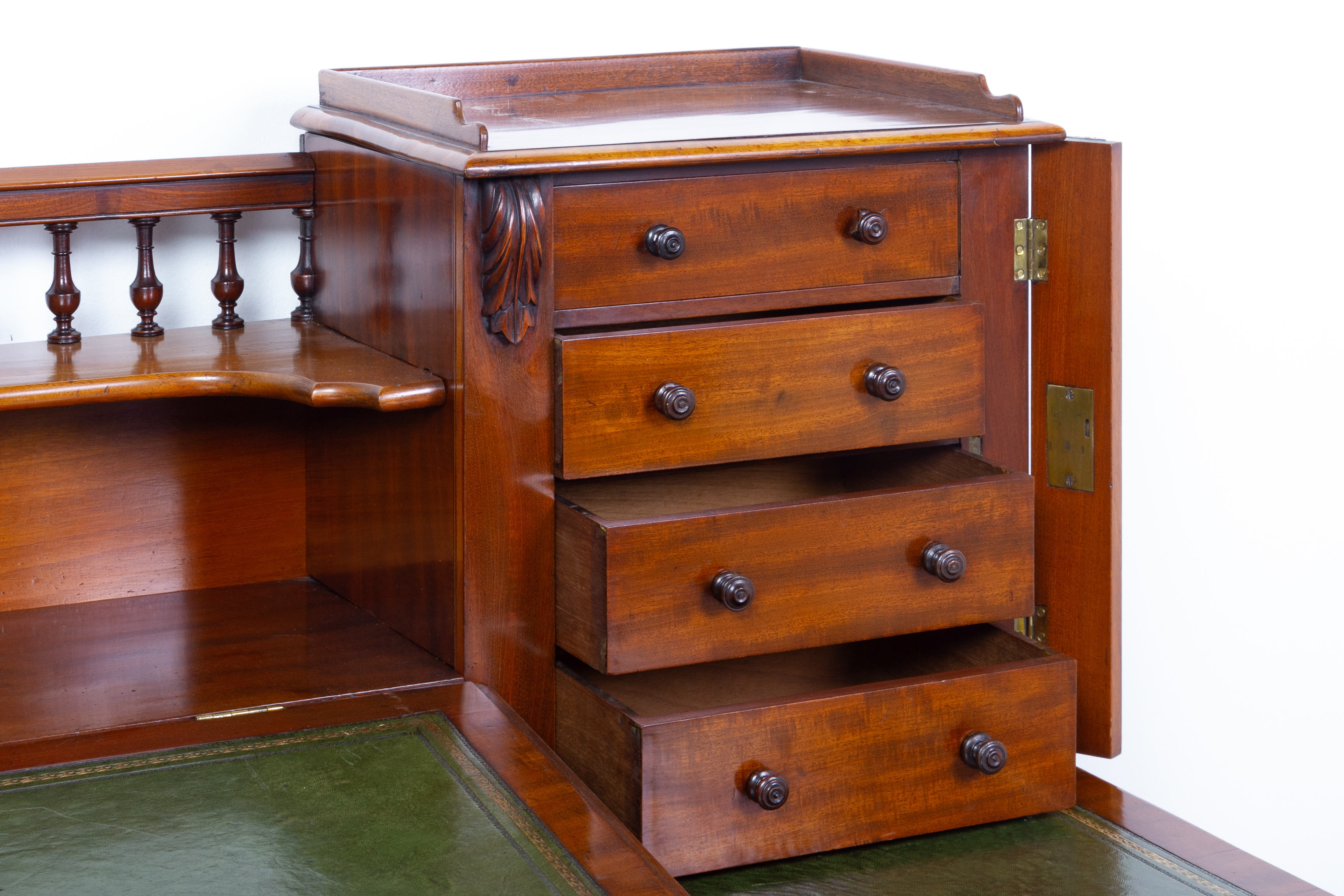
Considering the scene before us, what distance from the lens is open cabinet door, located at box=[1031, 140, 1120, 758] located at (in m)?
1.88

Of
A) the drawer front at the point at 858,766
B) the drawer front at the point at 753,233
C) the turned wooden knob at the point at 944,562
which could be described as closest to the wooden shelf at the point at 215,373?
the drawer front at the point at 753,233

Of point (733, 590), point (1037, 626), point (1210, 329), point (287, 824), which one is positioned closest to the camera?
point (287, 824)

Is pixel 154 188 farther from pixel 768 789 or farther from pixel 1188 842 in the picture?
pixel 1188 842

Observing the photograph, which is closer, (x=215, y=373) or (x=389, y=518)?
(x=215, y=373)

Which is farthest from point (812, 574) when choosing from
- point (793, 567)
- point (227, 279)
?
point (227, 279)

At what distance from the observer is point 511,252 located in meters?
1.63

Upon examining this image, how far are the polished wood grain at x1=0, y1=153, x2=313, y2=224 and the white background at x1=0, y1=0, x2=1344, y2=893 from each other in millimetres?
397

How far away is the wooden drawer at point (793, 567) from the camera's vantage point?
1.67 m

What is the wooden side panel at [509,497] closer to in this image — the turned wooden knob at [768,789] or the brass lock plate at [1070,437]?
the turned wooden knob at [768,789]

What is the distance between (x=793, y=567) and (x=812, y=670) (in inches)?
18.1

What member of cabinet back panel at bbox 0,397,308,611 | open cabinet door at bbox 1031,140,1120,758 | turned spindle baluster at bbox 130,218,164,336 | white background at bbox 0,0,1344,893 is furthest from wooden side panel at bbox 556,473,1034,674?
white background at bbox 0,0,1344,893

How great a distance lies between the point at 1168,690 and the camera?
2.93 meters

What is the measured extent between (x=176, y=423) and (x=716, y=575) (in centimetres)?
78

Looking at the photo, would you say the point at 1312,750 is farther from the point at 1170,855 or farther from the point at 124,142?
the point at 124,142
